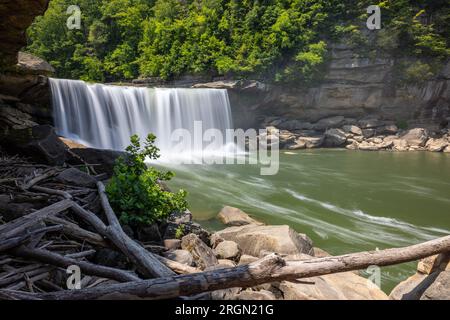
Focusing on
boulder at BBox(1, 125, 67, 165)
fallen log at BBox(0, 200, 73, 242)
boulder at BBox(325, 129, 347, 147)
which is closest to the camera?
fallen log at BBox(0, 200, 73, 242)

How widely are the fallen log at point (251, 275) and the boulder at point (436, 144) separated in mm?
23503

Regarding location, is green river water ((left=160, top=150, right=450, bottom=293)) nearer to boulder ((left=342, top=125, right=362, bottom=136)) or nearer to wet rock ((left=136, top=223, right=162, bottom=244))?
wet rock ((left=136, top=223, right=162, bottom=244))

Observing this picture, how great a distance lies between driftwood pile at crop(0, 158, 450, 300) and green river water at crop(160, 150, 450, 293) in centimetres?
356

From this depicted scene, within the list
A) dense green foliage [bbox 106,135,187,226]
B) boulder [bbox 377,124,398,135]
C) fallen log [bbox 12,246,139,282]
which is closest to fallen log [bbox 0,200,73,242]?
fallen log [bbox 12,246,139,282]

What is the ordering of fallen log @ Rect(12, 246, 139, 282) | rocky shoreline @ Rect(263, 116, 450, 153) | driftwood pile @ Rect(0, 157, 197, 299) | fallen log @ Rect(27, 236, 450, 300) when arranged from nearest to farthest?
fallen log @ Rect(27, 236, 450, 300)
driftwood pile @ Rect(0, 157, 197, 299)
fallen log @ Rect(12, 246, 139, 282)
rocky shoreline @ Rect(263, 116, 450, 153)

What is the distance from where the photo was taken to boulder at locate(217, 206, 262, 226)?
8.55m

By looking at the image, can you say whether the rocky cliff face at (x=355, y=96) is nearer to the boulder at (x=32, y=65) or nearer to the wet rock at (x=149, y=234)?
the boulder at (x=32, y=65)

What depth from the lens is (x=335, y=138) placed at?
80.6ft

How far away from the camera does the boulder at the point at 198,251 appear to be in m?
5.01

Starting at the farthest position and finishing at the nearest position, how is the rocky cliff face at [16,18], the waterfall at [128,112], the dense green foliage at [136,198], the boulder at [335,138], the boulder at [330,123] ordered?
the boulder at [330,123] < the boulder at [335,138] < the waterfall at [128,112] < the dense green foliage at [136,198] < the rocky cliff face at [16,18]

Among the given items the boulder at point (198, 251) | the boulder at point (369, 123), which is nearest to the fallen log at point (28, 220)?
the boulder at point (198, 251)

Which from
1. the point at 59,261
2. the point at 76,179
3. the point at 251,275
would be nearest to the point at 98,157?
the point at 76,179

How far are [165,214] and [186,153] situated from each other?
1571cm

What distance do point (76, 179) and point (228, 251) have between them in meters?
3.09
